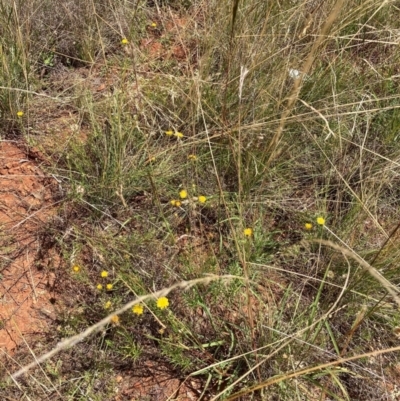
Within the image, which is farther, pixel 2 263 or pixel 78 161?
pixel 78 161

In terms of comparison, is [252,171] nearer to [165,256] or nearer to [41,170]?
[165,256]

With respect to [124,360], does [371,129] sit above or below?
above

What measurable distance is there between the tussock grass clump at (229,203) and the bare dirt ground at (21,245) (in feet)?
0.23

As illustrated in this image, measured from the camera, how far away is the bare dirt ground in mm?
1316

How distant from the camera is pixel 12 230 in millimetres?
1478

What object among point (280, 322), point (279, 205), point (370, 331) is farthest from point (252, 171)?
point (370, 331)

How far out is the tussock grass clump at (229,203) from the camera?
4.07ft

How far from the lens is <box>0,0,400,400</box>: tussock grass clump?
124 centimetres

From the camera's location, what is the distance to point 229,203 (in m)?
1.50

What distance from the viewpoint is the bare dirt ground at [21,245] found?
4.32ft

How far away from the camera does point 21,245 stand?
145 centimetres

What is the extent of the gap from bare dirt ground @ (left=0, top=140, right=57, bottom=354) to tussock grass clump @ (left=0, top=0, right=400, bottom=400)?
0.07 metres

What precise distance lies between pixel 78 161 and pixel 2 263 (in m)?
0.42

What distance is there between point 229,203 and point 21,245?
2.30ft
